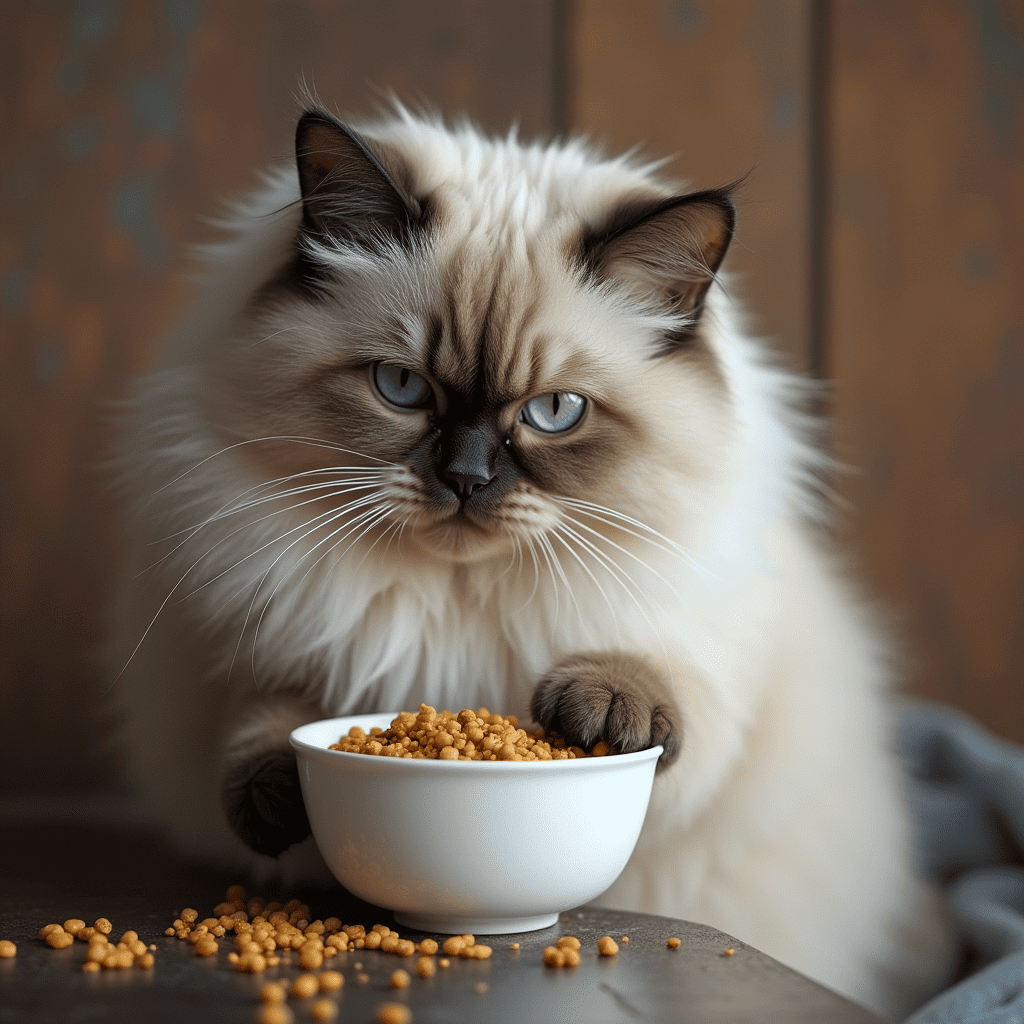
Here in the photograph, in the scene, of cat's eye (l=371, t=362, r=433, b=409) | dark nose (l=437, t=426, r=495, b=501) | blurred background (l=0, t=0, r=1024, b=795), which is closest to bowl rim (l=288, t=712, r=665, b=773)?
dark nose (l=437, t=426, r=495, b=501)

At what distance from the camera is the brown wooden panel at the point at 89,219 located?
229cm

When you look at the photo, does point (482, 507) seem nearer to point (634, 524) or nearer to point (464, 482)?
point (464, 482)

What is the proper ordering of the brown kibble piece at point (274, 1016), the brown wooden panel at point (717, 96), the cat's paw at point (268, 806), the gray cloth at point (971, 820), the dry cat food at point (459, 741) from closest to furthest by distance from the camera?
the brown kibble piece at point (274, 1016), the dry cat food at point (459, 741), the cat's paw at point (268, 806), the gray cloth at point (971, 820), the brown wooden panel at point (717, 96)

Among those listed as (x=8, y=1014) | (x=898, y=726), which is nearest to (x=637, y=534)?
(x=8, y=1014)

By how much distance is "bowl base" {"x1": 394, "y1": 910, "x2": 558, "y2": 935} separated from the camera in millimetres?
1104

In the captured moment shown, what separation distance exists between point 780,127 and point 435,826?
6.71 ft

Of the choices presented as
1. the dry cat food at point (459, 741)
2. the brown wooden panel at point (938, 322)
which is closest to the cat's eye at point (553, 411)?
the dry cat food at point (459, 741)

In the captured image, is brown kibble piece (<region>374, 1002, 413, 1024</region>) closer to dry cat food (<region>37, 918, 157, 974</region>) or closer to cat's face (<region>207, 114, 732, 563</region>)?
dry cat food (<region>37, 918, 157, 974</region>)

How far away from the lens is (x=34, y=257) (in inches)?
90.7

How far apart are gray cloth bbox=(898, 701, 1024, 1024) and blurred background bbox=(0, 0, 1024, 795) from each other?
0.40 meters

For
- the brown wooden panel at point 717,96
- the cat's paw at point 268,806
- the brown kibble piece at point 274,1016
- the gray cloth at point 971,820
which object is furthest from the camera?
the brown wooden panel at point 717,96

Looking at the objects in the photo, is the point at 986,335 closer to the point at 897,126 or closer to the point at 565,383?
the point at 897,126

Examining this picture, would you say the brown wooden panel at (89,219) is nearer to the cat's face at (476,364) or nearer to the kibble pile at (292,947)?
the cat's face at (476,364)

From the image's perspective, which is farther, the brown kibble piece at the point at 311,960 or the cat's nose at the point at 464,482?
the cat's nose at the point at 464,482
